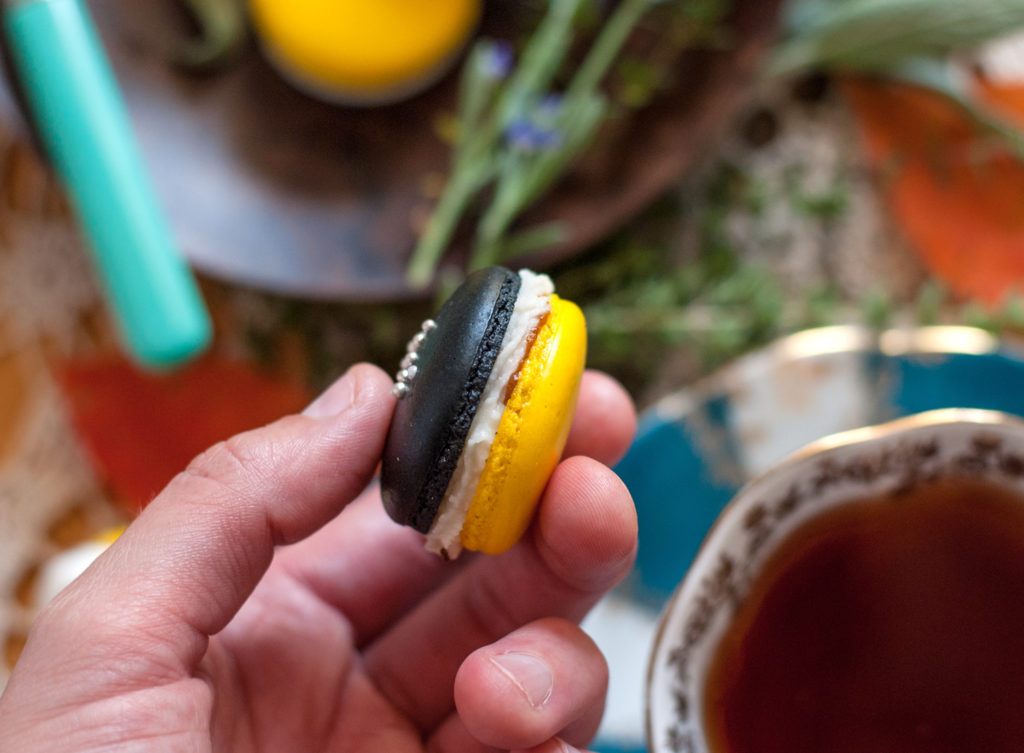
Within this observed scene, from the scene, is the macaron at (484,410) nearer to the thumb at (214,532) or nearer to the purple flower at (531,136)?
the thumb at (214,532)

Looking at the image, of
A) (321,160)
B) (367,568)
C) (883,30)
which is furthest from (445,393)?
(883,30)

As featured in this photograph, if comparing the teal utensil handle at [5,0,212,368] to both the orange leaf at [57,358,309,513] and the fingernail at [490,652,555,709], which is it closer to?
the orange leaf at [57,358,309,513]

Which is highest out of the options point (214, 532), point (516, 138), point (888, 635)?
point (516, 138)

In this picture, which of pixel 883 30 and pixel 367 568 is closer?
pixel 367 568

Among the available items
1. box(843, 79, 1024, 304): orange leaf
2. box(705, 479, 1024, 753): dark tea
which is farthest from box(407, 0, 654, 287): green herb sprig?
box(705, 479, 1024, 753): dark tea

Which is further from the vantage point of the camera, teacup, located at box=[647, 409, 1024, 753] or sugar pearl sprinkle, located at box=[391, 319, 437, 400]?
teacup, located at box=[647, 409, 1024, 753]

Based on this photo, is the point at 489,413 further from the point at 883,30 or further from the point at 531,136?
the point at 883,30

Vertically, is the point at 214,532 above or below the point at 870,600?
above

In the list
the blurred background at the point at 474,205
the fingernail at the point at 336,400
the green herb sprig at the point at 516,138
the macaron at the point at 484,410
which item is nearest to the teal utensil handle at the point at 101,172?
the blurred background at the point at 474,205
